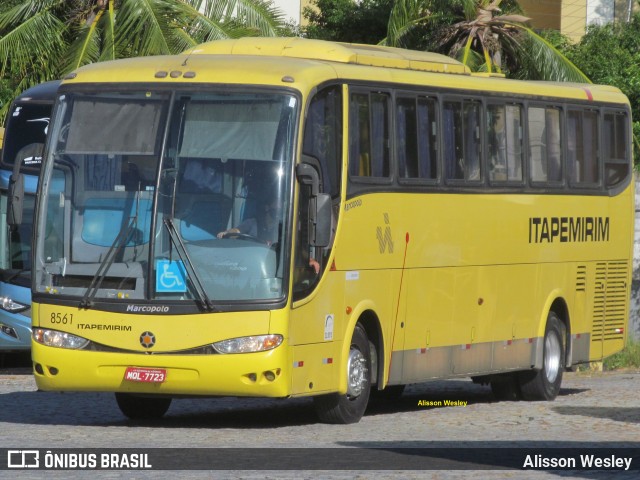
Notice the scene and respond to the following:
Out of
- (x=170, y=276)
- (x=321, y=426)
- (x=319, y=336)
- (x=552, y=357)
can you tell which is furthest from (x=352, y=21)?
(x=170, y=276)

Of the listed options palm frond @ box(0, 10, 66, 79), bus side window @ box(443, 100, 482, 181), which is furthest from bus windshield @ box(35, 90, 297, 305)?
palm frond @ box(0, 10, 66, 79)

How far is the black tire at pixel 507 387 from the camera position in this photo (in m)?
19.3

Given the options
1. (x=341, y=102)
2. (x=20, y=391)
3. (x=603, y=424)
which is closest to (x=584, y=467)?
(x=603, y=424)

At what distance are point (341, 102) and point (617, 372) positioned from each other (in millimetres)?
13052

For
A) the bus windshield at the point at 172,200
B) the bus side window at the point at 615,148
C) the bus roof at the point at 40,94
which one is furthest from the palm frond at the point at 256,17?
the bus windshield at the point at 172,200

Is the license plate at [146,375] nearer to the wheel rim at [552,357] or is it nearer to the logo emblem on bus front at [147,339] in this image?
the logo emblem on bus front at [147,339]

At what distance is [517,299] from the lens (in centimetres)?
1853

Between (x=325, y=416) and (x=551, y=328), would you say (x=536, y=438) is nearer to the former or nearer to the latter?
(x=325, y=416)

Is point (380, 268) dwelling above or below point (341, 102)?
Answer: below

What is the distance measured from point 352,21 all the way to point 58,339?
91.5 ft

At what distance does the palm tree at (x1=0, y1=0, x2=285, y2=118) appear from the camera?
96.7ft

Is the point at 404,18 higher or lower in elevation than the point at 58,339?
higher

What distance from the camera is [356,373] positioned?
49.9ft

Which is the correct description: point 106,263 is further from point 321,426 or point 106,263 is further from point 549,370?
point 549,370
